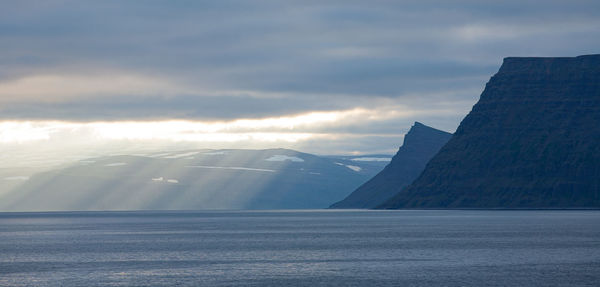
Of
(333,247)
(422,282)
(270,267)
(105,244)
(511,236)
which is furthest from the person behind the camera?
(511,236)

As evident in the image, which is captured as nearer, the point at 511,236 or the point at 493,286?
the point at 493,286

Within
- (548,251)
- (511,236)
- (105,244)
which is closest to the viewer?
(548,251)

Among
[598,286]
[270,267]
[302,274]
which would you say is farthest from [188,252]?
[598,286]

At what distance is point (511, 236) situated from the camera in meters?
187

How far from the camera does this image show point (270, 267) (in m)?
116

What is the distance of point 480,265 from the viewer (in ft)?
386

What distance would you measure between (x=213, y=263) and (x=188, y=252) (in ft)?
80.0

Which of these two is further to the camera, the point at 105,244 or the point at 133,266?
the point at 105,244

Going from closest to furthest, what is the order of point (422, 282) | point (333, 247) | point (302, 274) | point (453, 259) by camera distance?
point (422, 282), point (302, 274), point (453, 259), point (333, 247)

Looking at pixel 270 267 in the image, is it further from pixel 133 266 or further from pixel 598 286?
pixel 598 286

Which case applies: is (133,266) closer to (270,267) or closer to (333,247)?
(270,267)

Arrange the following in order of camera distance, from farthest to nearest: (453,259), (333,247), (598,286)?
1. (333,247)
2. (453,259)
3. (598,286)

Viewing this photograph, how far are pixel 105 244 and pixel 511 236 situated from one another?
83.2m

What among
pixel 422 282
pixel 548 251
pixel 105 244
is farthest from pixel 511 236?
pixel 422 282
